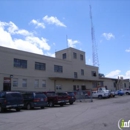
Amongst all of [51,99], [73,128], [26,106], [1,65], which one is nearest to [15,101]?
[26,106]

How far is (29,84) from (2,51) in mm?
7082

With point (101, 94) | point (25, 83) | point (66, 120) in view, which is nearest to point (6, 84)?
point (25, 83)

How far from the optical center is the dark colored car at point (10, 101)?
16594 millimetres

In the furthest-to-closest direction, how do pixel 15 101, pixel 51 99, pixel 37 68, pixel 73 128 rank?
pixel 37 68 < pixel 51 99 < pixel 15 101 < pixel 73 128

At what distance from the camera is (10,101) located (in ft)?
55.1

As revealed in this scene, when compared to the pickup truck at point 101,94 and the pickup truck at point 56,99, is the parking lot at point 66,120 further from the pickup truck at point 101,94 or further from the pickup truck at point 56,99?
the pickup truck at point 101,94

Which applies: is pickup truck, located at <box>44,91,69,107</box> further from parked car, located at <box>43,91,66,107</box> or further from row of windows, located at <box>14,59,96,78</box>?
row of windows, located at <box>14,59,96,78</box>

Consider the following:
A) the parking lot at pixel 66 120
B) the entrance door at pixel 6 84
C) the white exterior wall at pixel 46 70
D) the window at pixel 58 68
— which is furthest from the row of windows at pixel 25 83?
the parking lot at pixel 66 120

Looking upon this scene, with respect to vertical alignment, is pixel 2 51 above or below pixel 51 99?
above

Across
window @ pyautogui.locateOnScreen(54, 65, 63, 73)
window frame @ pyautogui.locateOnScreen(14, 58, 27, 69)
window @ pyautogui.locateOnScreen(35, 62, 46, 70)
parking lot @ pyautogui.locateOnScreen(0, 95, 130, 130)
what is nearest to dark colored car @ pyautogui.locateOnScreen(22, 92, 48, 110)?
parking lot @ pyautogui.locateOnScreen(0, 95, 130, 130)

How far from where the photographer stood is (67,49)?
143 feet

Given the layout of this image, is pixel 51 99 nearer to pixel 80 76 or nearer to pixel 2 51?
pixel 2 51

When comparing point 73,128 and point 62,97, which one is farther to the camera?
point 62,97

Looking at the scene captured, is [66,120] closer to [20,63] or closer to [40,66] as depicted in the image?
[20,63]
